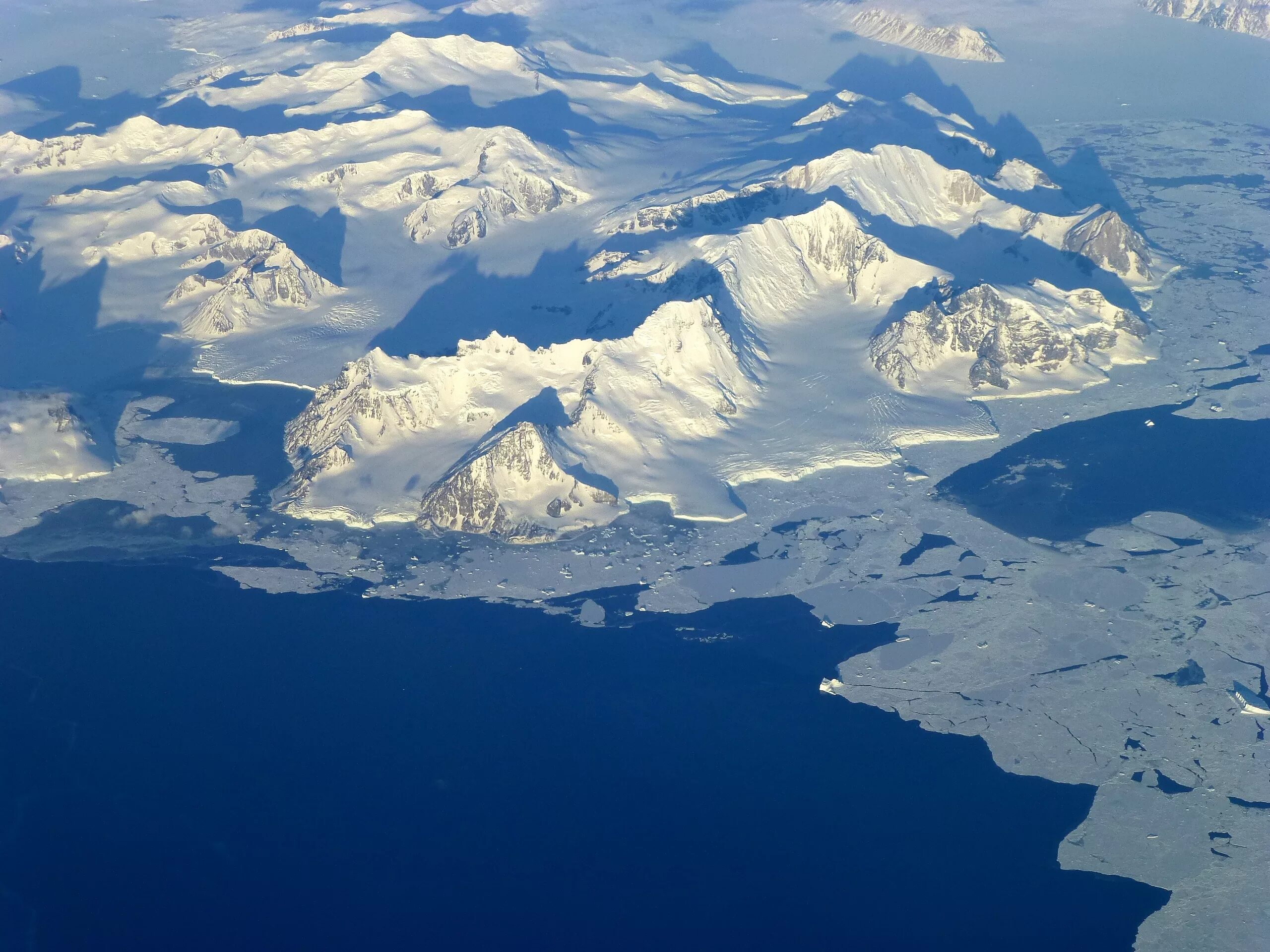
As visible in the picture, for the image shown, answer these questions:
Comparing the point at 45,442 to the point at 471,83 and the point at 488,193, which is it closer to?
the point at 488,193

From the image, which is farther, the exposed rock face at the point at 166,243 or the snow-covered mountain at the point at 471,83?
the snow-covered mountain at the point at 471,83

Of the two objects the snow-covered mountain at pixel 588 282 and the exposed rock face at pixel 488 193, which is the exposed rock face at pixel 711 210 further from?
the exposed rock face at pixel 488 193

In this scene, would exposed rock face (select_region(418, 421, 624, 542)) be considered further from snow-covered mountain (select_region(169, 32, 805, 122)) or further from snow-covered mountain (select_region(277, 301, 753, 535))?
snow-covered mountain (select_region(169, 32, 805, 122))

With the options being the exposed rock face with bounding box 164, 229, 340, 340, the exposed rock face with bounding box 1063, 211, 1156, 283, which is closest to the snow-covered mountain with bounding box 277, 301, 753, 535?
the exposed rock face with bounding box 164, 229, 340, 340

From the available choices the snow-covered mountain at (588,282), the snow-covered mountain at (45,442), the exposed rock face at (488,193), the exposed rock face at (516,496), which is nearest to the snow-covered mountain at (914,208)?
the snow-covered mountain at (588,282)

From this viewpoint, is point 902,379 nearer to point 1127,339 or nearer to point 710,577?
point 1127,339

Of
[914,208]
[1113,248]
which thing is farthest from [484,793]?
[1113,248]

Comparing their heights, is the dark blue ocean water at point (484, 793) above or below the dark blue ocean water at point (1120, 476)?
below
